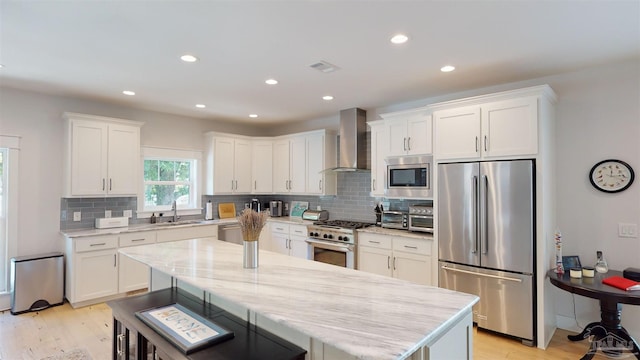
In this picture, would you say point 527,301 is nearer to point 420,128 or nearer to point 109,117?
point 420,128

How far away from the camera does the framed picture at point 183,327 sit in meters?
1.63

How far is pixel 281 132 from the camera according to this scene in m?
6.47

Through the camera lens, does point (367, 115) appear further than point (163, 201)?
No

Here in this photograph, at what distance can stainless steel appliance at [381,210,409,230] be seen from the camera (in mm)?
4262

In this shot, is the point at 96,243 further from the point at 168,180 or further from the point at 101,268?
the point at 168,180

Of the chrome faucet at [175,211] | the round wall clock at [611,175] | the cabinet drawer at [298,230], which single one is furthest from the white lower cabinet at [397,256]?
the chrome faucet at [175,211]

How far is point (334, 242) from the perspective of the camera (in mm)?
4562

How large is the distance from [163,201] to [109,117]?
1.47 metres

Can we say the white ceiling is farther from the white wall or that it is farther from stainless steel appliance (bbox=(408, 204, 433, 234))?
stainless steel appliance (bbox=(408, 204, 433, 234))

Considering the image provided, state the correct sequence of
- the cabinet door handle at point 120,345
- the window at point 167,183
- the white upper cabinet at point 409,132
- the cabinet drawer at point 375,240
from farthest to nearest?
the window at point 167,183, the cabinet drawer at point 375,240, the white upper cabinet at point 409,132, the cabinet door handle at point 120,345

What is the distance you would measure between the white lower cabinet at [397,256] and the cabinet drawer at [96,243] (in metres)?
3.15

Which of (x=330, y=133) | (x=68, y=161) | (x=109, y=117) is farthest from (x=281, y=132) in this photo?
(x=68, y=161)

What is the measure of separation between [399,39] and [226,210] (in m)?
4.37

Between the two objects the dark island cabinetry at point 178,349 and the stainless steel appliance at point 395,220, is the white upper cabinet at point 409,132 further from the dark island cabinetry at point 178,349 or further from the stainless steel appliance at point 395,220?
the dark island cabinetry at point 178,349
